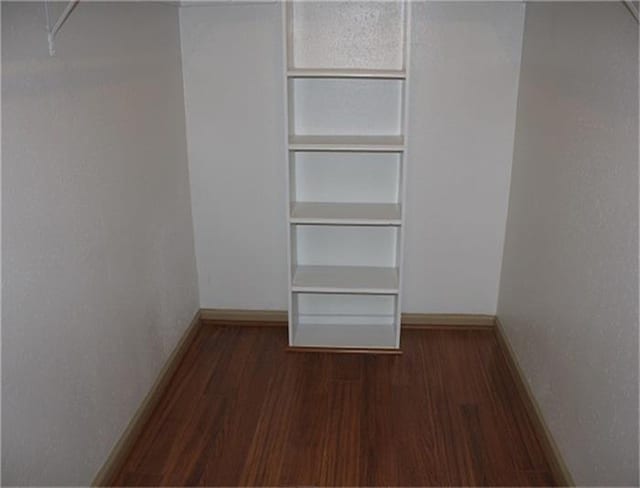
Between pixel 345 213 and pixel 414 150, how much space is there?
17.8 inches

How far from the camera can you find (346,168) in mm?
2961

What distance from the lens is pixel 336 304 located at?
3197mm

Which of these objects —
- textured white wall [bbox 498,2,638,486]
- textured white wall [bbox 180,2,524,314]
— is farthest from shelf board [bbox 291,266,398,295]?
textured white wall [bbox 498,2,638,486]

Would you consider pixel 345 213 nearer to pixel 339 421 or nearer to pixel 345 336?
pixel 345 336

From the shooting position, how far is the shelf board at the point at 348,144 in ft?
8.66

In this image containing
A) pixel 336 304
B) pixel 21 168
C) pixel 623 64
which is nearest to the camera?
pixel 21 168

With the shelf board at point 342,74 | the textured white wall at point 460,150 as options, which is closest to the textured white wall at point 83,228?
the shelf board at point 342,74

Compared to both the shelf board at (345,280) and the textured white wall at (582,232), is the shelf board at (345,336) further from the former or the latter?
the textured white wall at (582,232)

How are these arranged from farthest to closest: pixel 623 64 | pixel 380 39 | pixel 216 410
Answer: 1. pixel 380 39
2. pixel 216 410
3. pixel 623 64

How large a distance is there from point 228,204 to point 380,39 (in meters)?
1.06

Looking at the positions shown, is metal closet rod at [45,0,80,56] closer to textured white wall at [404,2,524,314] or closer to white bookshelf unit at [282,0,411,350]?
white bookshelf unit at [282,0,411,350]

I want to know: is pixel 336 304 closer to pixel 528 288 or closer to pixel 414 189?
pixel 414 189

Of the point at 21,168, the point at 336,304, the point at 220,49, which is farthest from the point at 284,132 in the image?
the point at 21,168

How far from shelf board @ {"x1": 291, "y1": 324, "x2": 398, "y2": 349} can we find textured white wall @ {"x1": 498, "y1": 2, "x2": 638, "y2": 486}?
657 millimetres
